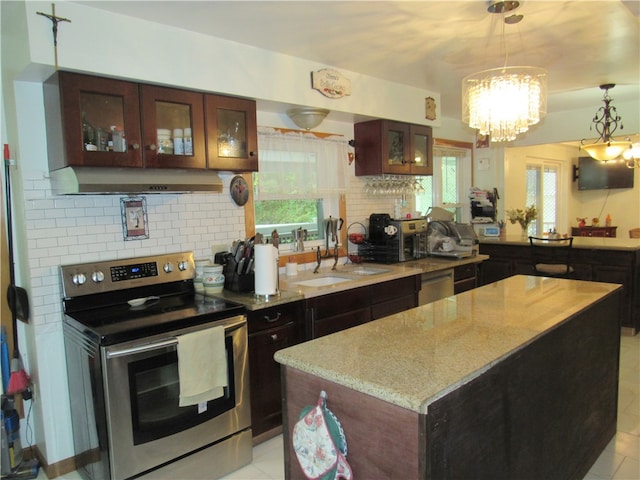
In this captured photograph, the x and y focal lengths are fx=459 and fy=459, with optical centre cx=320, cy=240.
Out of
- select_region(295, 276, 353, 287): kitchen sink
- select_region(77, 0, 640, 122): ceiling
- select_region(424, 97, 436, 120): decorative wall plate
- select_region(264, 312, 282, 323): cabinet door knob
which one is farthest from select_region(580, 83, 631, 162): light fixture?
select_region(264, 312, 282, 323): cabinet door knob

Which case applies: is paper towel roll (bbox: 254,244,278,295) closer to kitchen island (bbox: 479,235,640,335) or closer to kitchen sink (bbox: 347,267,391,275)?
kitchen sink (bbox: 347,267,391,275)

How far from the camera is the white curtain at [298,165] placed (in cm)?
344

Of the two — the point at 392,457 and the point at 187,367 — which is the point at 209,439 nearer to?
the point at 187,367

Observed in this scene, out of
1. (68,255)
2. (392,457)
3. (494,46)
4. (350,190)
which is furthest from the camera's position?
(350,190)

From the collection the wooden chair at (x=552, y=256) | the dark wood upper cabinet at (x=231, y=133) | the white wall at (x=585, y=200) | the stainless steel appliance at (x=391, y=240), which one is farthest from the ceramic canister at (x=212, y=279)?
the white wall at (x=585, y=200)

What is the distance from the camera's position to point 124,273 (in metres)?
2.68

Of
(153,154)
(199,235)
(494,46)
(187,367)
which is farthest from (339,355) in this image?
(494,46)

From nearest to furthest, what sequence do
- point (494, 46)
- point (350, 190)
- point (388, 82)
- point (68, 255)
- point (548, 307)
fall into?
point (548, 307) < point (68, 255) < point (494, 46) < point (388, 82) < point (350, 190)

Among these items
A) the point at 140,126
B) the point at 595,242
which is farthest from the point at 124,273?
the point at 595,242

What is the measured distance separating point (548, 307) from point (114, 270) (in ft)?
7.67

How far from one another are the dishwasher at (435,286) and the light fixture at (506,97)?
1705 mm

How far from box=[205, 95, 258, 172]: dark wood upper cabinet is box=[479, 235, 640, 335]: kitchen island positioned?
11.7 feet

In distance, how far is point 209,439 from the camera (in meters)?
2.43

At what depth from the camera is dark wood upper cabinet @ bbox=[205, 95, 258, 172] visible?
2742mm
